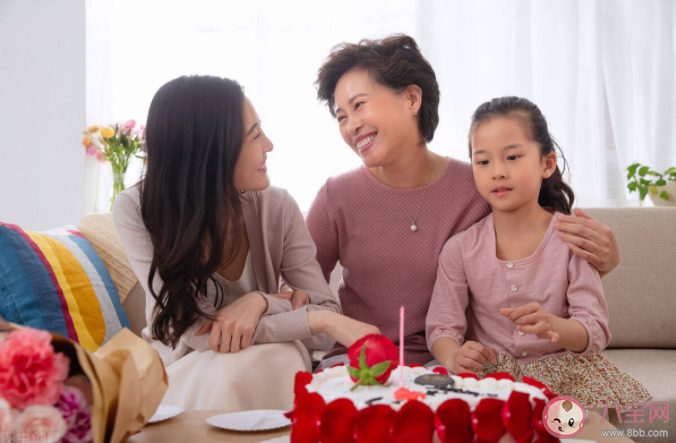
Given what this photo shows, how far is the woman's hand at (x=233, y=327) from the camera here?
1288mm

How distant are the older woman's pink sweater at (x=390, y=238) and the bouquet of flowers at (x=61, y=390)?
3.34 ft

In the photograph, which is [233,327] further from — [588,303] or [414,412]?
[588,303]

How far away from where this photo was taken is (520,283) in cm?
145

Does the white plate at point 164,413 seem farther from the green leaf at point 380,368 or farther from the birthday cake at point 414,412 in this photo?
the green leaf at point 380,368

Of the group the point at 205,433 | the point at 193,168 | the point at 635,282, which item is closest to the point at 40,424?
the point at 205,433

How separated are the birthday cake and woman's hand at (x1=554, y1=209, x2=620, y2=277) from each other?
74 cm

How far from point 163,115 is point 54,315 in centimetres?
68

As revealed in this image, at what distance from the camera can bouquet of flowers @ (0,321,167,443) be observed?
616mm

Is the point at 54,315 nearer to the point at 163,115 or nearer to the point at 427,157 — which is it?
the point at 163,115

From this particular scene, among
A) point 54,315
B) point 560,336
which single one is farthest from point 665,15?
point 54,315

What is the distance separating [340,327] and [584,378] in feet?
1.98

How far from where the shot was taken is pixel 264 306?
1374mm

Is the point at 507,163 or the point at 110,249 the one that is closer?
the point at 507,163

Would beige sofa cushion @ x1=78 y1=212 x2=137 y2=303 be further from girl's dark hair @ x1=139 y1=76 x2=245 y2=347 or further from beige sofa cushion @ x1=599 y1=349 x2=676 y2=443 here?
beige sofa cushion @ x1=599 y1=349 x2=676 y2=443
